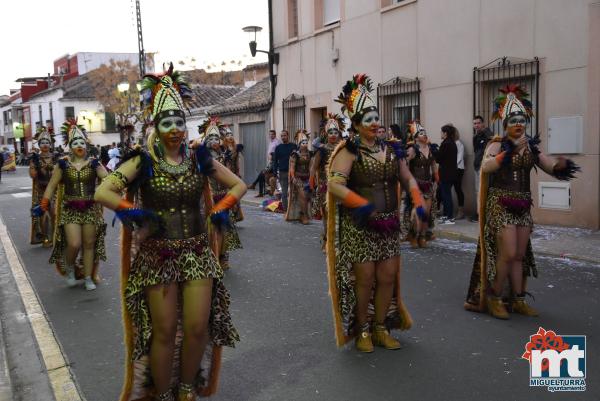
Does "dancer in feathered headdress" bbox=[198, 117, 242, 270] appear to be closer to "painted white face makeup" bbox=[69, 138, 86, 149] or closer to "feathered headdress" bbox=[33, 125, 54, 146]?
"painted white face makeup" bbox=[69, 138, 86, 149]

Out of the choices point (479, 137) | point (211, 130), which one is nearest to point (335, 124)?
point (211, 130)

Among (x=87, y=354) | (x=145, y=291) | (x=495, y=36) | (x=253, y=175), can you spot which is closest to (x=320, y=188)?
(x=495, y=36)

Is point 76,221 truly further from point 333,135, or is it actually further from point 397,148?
point 397,148

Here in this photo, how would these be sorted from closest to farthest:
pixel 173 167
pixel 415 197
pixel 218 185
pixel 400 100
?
Answer: pixel 173 167, pixel 415 197, pixel 218 185, pixel 400 100

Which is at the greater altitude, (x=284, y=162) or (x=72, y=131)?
(x=72, y=131)

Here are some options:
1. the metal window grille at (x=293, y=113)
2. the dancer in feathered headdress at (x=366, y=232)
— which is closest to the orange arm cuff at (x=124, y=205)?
the dancer in feathered headdress at (x=366, y=232)

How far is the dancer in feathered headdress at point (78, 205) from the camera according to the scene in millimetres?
7582

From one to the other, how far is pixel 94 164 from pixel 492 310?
513 cm

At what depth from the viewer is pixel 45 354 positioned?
17.3 feet

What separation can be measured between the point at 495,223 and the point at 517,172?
53 cm

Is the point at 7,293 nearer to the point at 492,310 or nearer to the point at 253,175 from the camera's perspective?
the point at 492,310

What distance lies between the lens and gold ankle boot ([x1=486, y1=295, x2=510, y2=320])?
19.0 ft

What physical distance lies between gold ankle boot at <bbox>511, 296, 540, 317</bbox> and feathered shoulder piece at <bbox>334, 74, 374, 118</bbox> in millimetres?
2517

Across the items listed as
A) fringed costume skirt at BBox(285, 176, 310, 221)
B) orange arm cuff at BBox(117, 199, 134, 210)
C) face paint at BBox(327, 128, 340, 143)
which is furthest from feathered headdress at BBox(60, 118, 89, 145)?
fringed costume skirt at BBox(285, 176, 310, 221)
